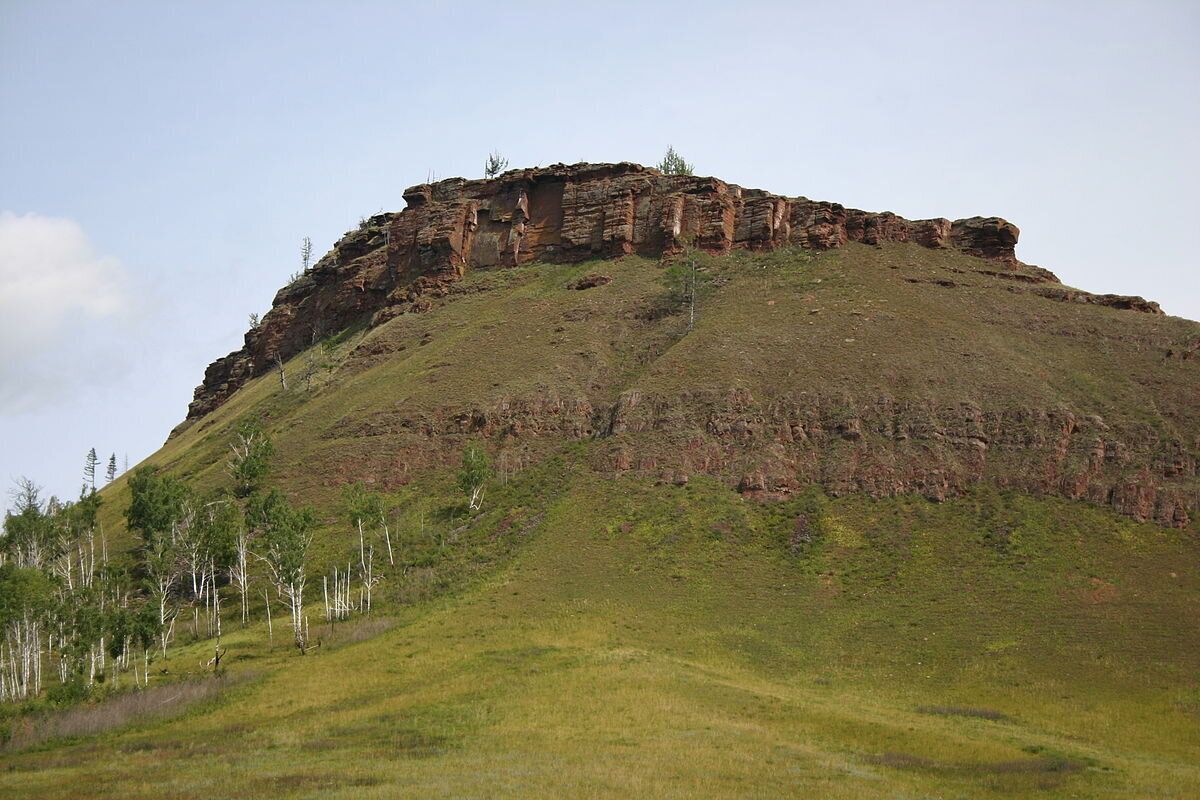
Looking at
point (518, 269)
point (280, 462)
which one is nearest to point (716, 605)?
point (280, 462)

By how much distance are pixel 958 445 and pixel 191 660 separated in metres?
60.0

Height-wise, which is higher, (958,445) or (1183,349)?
(1183,349)

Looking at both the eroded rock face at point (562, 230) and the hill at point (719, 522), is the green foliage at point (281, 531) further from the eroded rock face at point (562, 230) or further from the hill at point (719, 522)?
the eroded rock face at point (562, 230)

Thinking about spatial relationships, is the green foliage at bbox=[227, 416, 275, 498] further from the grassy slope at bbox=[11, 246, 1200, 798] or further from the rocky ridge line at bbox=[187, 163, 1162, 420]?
the rocky ridge line at bbox=[187, 163, 1162, 420]

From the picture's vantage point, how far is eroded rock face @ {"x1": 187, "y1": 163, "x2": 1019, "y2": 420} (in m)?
125

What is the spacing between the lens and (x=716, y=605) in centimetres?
6981

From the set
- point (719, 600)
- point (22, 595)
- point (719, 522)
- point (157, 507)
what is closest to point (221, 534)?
point (157, 507)

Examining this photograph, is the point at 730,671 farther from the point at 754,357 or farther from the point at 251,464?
the point at 251,464

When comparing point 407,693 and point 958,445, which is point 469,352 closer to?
point 958,445

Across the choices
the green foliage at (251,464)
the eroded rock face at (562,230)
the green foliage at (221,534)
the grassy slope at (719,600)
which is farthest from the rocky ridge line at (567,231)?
the green foliage at (221,534)

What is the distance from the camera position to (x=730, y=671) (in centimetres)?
5997

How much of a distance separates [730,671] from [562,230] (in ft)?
289

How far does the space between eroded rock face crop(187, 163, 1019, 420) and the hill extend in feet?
1.65

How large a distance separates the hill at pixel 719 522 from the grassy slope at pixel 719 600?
298mm
